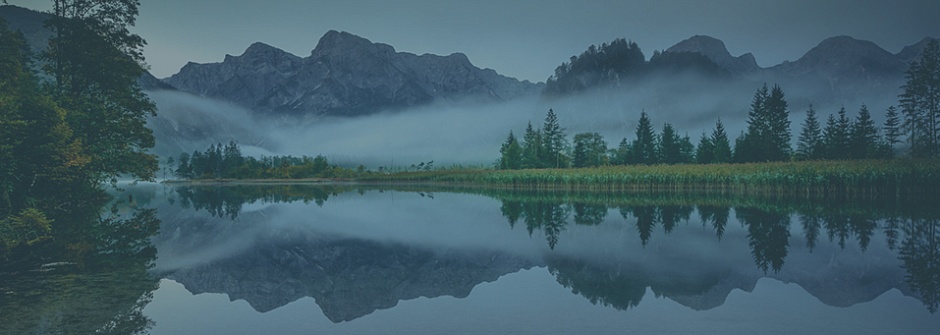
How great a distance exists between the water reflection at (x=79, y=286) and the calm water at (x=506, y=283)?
0.19ft

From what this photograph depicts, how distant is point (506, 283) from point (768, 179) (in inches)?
1713

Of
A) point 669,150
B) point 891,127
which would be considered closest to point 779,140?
point 669,150

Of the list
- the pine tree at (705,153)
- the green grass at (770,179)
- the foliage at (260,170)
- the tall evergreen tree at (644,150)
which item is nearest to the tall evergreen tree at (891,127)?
the pine tree at (705,153)

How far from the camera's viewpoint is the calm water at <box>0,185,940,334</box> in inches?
342

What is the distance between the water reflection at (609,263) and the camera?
11148 millimetres

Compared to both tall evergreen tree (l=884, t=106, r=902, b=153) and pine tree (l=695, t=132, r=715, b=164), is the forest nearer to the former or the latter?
pine tree (l=695, t=132, r=715, b=164)

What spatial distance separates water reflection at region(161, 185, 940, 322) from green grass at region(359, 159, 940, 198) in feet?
57.1

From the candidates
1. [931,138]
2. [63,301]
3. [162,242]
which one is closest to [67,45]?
[162,242]

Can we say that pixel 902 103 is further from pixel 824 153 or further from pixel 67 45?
pixel 67 45

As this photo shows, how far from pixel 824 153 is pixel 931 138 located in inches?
639

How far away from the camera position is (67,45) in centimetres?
3103

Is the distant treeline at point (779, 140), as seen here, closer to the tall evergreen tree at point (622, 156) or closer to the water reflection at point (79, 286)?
the tall evergreen tree at point (622, 156)

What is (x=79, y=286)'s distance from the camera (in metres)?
11.3

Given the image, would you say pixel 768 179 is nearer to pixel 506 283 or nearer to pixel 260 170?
pixel 506 283
